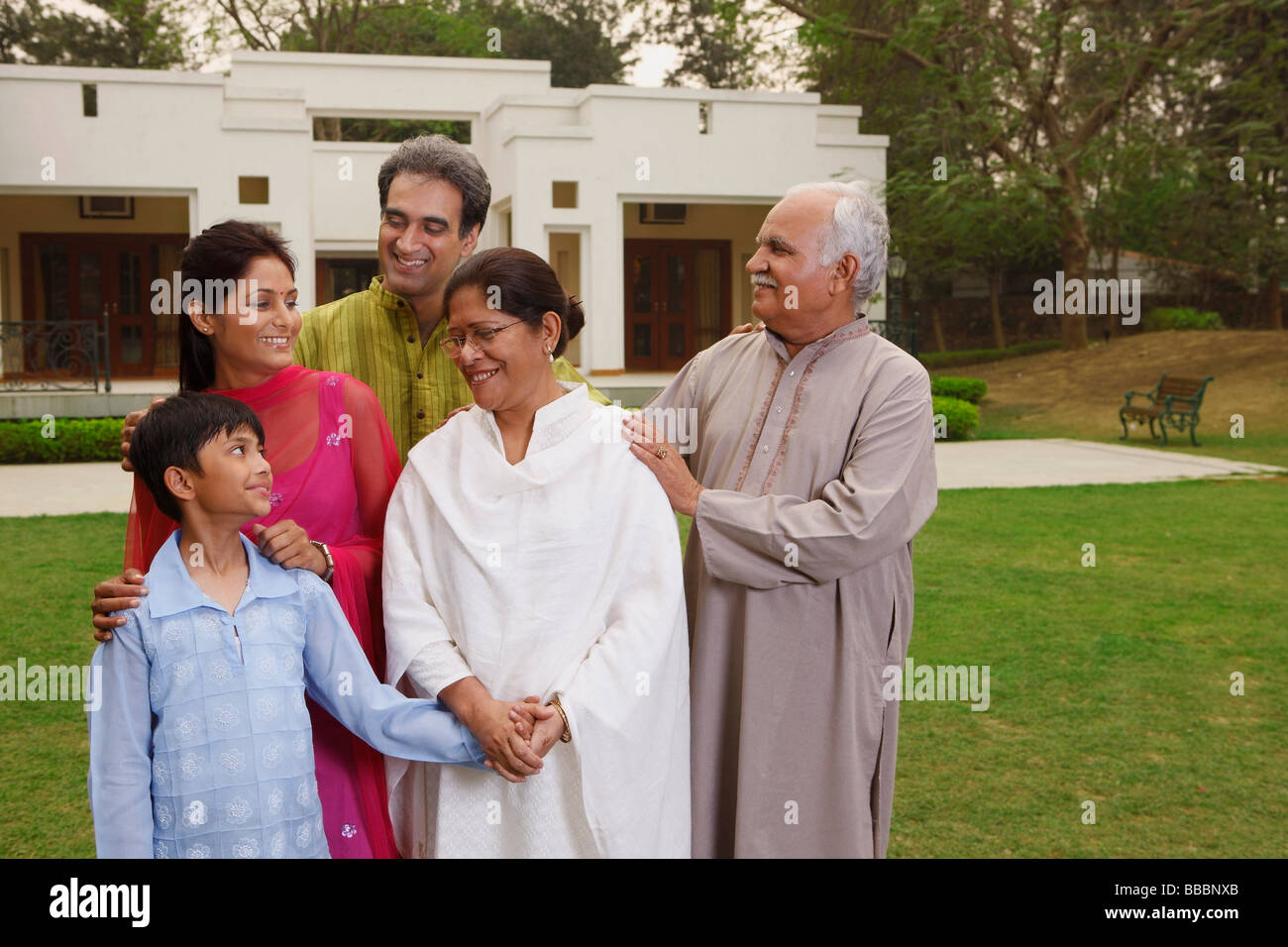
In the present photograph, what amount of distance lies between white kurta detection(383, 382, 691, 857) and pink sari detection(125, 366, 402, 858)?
0.11 metres

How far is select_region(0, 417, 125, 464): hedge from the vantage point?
1374 centimetres

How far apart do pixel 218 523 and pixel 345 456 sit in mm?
323

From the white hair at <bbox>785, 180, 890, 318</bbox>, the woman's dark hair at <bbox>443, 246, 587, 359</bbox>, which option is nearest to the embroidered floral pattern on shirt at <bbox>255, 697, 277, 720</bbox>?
the woman's dark hair at <bbox>443, 246, 587, 359</bbox>

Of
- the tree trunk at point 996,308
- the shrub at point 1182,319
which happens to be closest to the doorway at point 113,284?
the tree trunk at point 996,308

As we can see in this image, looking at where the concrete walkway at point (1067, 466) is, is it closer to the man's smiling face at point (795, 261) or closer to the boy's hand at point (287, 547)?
the man's smiling face at point (795, 261)

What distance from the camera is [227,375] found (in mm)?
2510

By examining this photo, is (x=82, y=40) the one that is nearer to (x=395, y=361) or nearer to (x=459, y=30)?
(x=459, y=30)

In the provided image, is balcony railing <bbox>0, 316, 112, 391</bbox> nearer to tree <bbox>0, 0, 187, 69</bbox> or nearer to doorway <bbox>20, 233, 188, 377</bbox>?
doorway <bbox>20, 233, 188, 377</bbox>

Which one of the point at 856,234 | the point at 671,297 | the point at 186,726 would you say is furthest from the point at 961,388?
the point at 186,726

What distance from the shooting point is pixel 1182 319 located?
26469 mm

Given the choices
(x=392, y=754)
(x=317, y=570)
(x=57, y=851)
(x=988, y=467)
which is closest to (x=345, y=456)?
(x=317, y=570)

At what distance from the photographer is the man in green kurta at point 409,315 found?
2861 mm

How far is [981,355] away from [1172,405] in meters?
11.9

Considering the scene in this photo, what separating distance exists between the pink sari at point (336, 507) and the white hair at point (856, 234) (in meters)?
1.10
